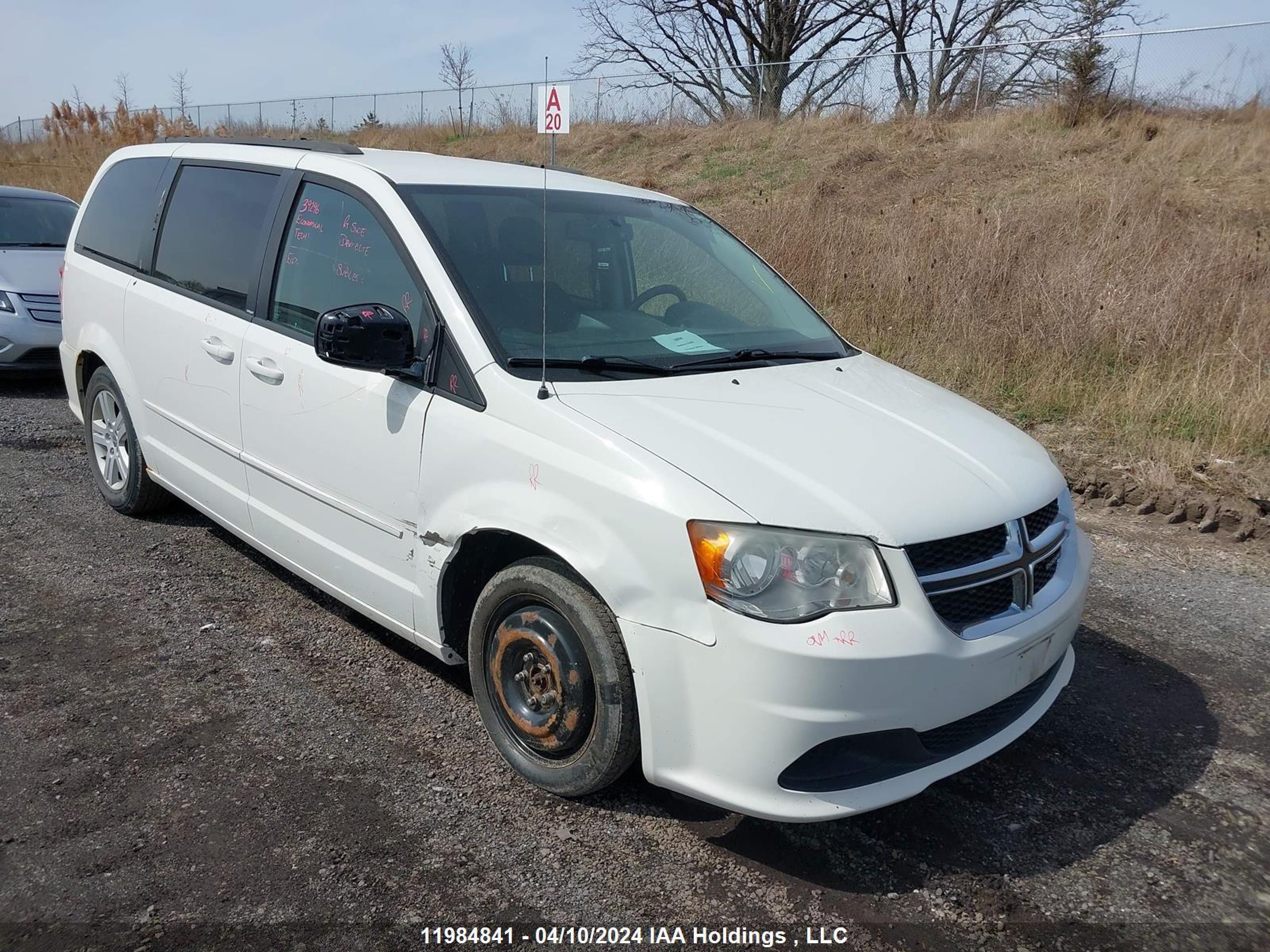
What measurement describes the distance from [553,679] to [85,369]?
4017 millimetres

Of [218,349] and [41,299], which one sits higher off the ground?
[218,349]

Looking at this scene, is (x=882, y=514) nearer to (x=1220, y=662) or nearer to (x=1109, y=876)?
(x=1109, y=876)

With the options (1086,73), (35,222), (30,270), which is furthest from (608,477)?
(1086,73)

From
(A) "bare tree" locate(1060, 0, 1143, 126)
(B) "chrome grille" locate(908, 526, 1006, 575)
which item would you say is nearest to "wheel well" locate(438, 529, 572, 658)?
(B) "chrome grille" locate(908, 526, 1006, 575)

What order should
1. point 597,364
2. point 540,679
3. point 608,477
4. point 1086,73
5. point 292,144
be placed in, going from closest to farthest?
1. point 608,477
2. point 540,679
3. point 597,364
4. point 292,144
5. point 1086,73

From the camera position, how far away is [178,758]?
3158 mm

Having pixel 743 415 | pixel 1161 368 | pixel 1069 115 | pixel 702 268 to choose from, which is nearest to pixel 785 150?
pixel 1069 115

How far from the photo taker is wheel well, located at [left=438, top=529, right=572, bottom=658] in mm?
3041

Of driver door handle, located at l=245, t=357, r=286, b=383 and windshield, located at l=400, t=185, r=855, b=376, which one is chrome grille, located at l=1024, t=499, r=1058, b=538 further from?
driver door handle, located at l=245, t=357, r=286, b=383

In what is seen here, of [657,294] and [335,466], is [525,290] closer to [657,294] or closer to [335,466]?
[657,294]

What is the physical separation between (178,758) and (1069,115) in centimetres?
1673

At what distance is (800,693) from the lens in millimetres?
2414

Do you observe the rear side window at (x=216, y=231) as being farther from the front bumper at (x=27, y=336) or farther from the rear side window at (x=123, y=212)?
the front bumper at (x=27, y=336)

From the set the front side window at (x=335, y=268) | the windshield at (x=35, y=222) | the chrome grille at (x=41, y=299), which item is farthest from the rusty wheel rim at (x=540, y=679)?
the windshield at (x=35, y=222)
